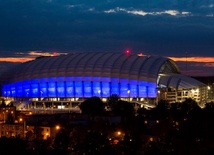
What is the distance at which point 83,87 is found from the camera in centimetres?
7106

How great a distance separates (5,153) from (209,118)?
21.3m

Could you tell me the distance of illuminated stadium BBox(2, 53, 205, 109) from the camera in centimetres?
6844

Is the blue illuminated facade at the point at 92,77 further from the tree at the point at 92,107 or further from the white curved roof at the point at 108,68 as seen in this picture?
the tree at the point at 92,107

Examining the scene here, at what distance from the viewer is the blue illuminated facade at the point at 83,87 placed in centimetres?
6844

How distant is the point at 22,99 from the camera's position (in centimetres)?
7238

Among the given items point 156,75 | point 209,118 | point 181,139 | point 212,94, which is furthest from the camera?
point 212,94

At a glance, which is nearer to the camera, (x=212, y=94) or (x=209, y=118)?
(x=209, y=118)

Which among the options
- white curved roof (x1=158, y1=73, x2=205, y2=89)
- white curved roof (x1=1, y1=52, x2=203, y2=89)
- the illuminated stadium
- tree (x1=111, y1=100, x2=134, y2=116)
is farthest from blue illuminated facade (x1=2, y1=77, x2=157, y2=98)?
tree (x1=111, y1=100, x2=134, y2=116)

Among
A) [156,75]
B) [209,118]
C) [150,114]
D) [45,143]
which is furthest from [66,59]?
[45,143]

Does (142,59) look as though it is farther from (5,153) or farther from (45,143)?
(5,153)

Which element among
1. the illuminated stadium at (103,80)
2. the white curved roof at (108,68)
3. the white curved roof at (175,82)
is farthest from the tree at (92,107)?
the white curved roof at (175,82)

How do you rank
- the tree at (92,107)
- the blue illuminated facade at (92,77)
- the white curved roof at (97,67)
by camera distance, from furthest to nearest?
the white curved roof at (97,67)
the blue illuminated facade at (92,77)
the tree at (92,107)

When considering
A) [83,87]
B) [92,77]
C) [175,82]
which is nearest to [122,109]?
[175,82]

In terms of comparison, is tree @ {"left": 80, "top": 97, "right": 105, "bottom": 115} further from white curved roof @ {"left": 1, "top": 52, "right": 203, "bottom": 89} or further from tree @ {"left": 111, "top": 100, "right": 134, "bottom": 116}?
white curved roof @ {"left": 1, "top": 52, "right": 203, "bottom": 89}
